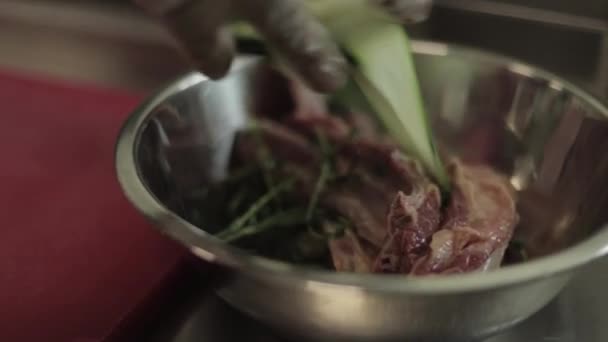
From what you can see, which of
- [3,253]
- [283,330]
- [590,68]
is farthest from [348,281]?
[590,68]

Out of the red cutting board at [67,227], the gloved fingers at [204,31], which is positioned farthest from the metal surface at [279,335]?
the gloved fingers at [204,31]

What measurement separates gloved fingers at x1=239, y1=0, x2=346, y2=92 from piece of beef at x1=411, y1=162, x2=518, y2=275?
0.12 metres

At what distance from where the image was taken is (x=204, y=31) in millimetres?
495

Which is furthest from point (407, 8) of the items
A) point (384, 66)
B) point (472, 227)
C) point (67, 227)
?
point (67, 227)

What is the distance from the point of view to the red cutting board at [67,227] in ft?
1.86

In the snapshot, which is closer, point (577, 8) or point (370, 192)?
point (370, 192)

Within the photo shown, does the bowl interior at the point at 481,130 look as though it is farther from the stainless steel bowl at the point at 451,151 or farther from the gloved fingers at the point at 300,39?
the gloved fingers at the point at 300,39

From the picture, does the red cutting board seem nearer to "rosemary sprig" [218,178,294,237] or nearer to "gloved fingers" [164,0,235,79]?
"rosemary sprig" [218,178,294,237]

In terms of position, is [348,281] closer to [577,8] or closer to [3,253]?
[3,253]

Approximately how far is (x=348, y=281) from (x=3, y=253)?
0.32 m

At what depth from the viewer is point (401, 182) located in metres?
0.61

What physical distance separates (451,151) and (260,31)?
10.6 inches

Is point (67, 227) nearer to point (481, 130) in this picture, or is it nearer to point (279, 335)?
point (279, 335)

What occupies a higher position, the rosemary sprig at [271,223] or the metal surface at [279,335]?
the rosemary sprig at [271,223]
